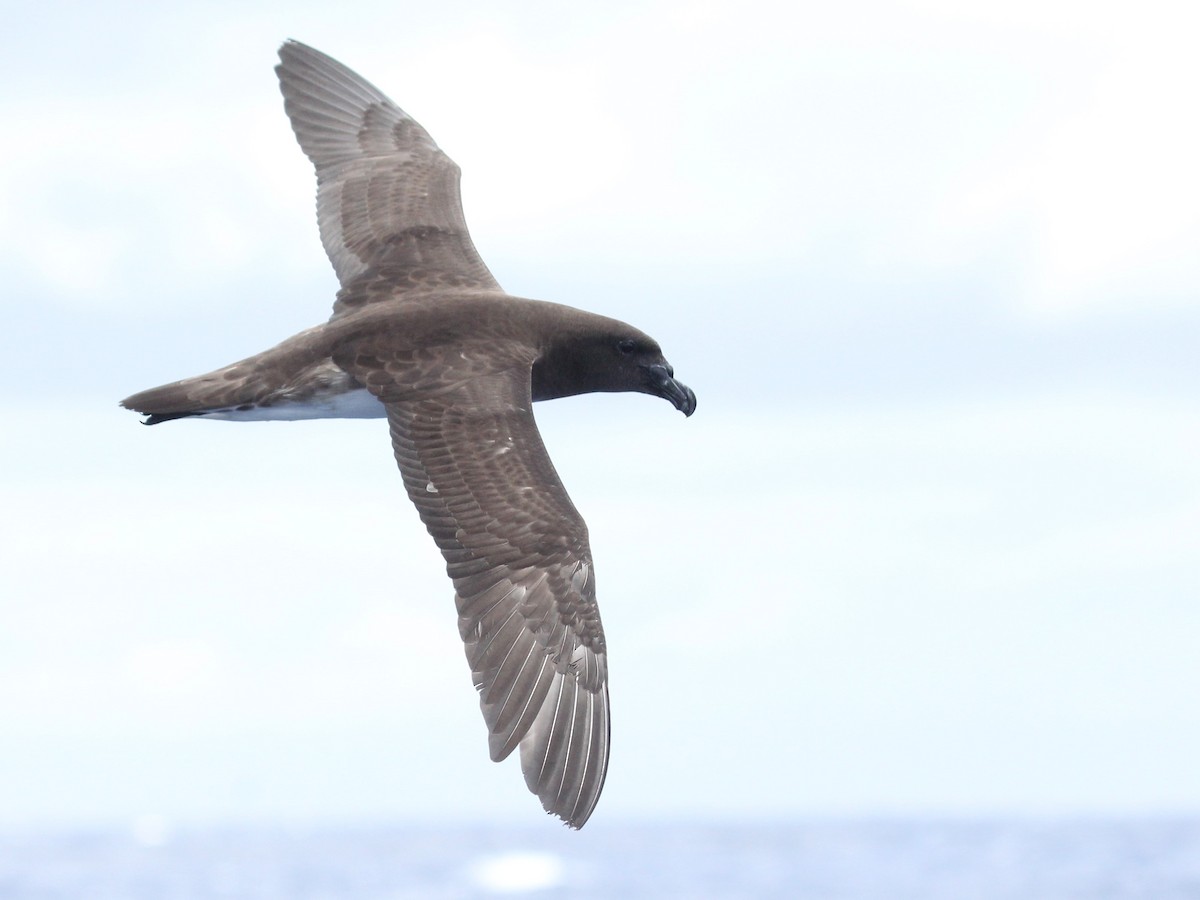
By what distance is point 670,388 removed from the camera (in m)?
15.8

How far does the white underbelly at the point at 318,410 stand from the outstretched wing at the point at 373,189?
120 centimetres

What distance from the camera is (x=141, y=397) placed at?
47.7 ft

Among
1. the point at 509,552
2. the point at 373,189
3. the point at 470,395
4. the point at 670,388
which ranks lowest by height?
the point at 509,552

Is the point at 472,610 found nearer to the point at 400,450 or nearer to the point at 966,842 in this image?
the point at 400,450

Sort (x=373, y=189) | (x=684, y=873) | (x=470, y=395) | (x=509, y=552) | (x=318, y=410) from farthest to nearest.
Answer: (x=684, y=873), (x=373, y=189), (x=318, y=410), (x=470, y=395), (x=509, y=552)

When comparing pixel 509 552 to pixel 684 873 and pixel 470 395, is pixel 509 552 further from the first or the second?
pixel 684 873

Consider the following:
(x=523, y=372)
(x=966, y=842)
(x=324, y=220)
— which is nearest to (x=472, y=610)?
(x=523, y=372)

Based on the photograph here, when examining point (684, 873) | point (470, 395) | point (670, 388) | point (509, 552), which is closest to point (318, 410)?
point (470, 395)

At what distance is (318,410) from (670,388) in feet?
8.59

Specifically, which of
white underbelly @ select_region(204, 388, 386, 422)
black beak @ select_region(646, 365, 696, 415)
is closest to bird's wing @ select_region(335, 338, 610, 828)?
white underbelly @ select_region(204, 388, 386, 422)

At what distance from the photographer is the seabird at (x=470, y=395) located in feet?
42.8

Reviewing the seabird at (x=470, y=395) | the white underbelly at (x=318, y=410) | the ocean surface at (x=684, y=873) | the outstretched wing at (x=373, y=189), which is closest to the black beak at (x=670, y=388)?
the seabird at (x=470, y=395)

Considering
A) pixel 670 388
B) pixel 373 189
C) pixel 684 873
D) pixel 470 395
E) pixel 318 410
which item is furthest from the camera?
pixel 684 873

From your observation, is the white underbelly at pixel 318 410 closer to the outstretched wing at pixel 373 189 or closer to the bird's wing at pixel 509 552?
the bird's wing at pixel 509 552
